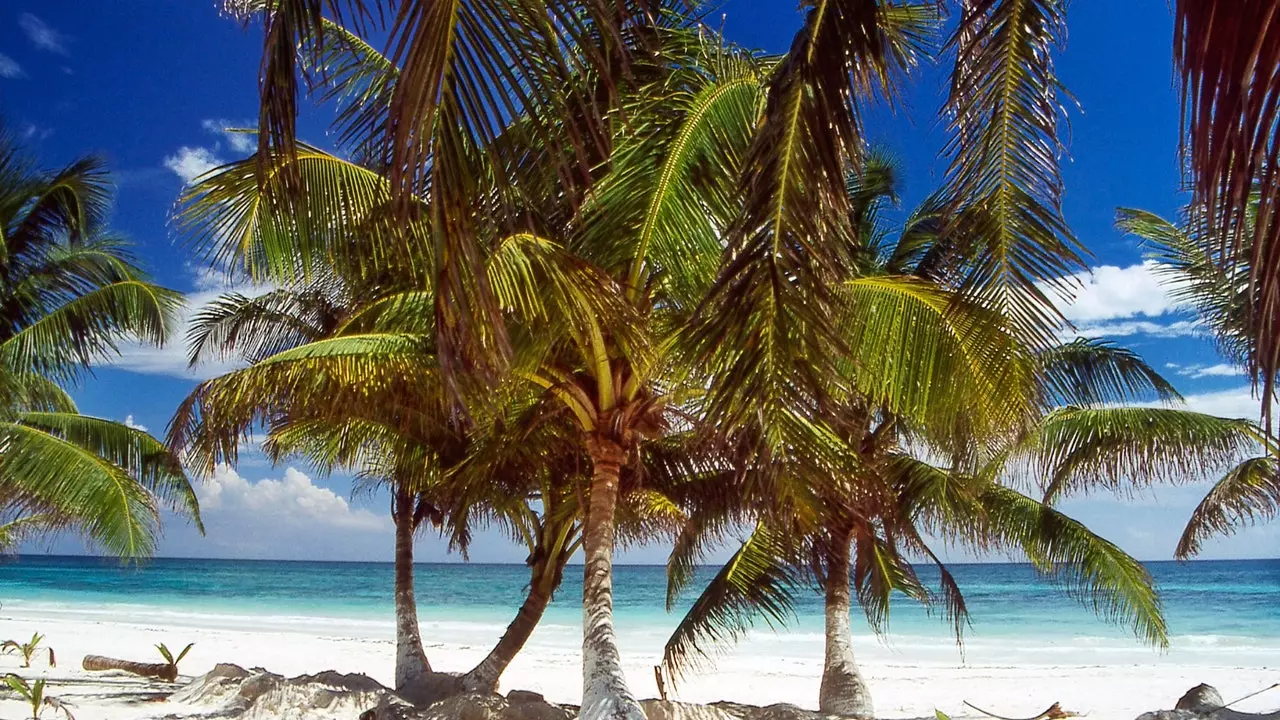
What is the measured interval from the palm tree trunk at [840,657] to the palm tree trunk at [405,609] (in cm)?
402

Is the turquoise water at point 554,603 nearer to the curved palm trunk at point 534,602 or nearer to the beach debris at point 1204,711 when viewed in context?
the curved palm trunk at point 534,602

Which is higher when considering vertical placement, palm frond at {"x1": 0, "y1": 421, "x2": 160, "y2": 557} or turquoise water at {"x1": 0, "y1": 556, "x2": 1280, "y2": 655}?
palm frond at {"x1": 0, "y1": 421, "x2": 160, "y2": 557}

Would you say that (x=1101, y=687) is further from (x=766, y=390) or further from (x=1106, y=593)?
(x=766, y=390)

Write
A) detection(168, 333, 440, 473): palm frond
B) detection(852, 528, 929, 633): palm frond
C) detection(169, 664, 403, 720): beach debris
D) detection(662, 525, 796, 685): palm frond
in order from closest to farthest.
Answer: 1. detection(168, 333, 440, 473): palm frond
2. detection(169, 664, 403, 720): beach debris
3. detection(662, 525, 796, 685): palm frond
4. detection(852, 528, 929, 633): palm frond


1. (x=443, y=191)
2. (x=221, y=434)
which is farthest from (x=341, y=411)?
(x=443, y=191)

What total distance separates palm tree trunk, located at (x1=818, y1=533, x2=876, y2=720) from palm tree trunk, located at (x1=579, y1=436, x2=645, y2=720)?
348 centimetres

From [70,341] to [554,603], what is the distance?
94.9 ft

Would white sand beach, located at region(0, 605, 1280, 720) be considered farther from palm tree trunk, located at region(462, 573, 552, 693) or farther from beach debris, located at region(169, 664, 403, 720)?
palm tree trunk, located at region(462, 573, 552, 693)

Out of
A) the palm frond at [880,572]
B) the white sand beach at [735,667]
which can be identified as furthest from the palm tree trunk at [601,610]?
the white sand beach at [735,667]

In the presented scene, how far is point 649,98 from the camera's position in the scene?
558 centimetres

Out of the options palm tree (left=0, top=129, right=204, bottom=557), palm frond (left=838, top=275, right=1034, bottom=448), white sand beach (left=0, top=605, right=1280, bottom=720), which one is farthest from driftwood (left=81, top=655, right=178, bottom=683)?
palm frond (left=838, top=275, right=1034, bottom=448)

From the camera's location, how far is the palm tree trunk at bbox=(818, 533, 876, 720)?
9.06m

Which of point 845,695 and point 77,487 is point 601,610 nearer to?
point 845,695

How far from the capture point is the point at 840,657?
9.27m
